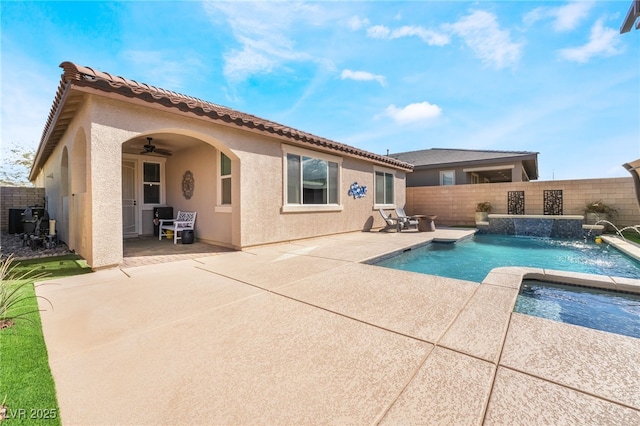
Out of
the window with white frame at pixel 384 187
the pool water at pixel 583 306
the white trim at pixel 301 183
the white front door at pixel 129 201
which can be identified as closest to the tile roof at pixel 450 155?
the window with white frame at pixel 384 187

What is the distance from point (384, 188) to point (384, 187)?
54 mm

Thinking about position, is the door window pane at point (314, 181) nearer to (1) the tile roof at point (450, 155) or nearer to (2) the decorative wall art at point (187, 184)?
(2) the decorative wall art at point (187, 184)

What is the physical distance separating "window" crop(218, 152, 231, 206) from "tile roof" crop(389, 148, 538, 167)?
52.2 feet

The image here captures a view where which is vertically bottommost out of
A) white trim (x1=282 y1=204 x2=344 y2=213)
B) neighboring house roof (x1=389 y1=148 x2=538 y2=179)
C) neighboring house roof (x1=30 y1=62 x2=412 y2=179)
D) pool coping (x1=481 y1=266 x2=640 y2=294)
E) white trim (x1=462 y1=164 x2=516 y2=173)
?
pool coping (x1=481 y1=266 x2=640 y2=294)

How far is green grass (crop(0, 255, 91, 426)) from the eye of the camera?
1562mm

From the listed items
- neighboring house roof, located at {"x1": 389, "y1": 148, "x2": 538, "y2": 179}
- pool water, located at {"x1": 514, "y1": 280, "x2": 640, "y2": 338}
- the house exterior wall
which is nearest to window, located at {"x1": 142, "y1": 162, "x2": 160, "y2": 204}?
pool water, located at {"x1": 514, "y1": 280, "x2": 640, "y2": 338}

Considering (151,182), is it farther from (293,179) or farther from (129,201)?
(293,179)

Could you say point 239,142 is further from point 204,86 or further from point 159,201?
point 204,86

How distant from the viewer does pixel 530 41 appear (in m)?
8.11

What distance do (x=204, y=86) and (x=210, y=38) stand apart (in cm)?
393

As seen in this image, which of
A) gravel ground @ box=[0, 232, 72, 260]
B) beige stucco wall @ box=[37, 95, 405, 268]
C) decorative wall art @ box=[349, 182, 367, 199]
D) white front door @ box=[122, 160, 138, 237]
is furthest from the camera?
decorative wall art @ box=[349, 182, 367, 199]

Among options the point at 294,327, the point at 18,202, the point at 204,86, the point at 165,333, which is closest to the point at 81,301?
the point at 165,333

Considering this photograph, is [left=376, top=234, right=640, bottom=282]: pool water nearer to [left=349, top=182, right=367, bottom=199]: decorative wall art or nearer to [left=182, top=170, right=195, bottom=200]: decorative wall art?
[left=349, top=182, right=367, bottom=199]: decorative wall art

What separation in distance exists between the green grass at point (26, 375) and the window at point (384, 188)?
12330 millimetres
